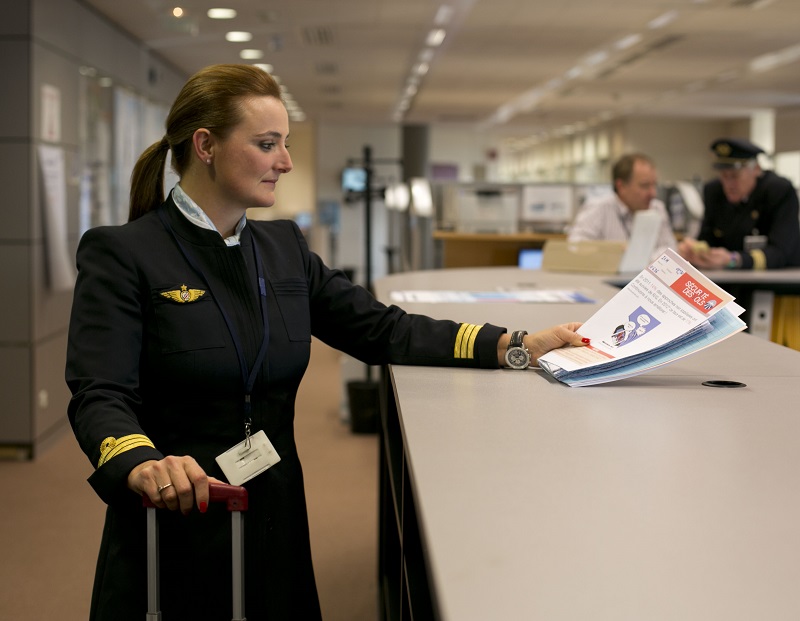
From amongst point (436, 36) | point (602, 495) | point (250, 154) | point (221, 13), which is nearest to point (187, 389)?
point (250, 154)

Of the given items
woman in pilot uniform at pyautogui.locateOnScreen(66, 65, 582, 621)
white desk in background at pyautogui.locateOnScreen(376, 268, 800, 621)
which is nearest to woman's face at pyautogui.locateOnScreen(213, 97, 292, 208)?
woman in pilot uniform at pyautogui.locateOnScreen(66, 65, 582, 621)

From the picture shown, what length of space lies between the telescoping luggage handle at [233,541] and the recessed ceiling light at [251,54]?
9038mm

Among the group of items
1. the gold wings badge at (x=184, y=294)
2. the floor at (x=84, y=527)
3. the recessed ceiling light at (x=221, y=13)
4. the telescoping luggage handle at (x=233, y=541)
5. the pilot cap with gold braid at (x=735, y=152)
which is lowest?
the floor at (x=84, y=527)

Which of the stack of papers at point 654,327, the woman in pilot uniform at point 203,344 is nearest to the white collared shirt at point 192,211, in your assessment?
the woman in pilot uniform at point 203,344

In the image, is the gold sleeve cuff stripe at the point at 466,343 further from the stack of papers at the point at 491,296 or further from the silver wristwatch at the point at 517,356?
the stack of papers at the point at 491,296

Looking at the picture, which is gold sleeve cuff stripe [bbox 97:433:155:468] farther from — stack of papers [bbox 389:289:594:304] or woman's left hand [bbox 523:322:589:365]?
stack of papers [bbox 389:289:594:304]

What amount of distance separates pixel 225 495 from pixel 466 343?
0.66 m

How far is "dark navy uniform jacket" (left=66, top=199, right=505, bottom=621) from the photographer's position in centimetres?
150

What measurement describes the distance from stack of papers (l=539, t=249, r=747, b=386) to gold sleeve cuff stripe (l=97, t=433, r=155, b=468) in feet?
2.47

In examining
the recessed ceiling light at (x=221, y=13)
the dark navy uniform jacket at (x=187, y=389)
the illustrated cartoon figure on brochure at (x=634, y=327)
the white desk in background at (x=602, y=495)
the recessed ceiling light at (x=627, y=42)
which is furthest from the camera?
the recessed ceiling light at (x=627, y=42)

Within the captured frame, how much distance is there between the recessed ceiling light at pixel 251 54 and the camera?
9.92 m

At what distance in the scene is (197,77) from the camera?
1.69 metres

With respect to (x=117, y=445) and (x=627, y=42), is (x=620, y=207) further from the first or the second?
(x=627, y=42)

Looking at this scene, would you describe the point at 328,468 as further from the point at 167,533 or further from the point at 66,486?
the point at 167,533
